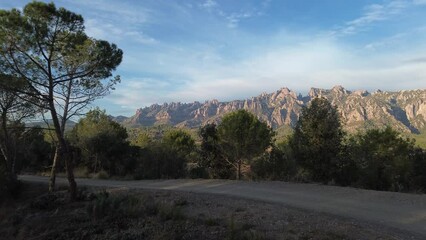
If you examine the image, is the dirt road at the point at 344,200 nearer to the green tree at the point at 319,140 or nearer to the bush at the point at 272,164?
the green tree at the point at 319,140

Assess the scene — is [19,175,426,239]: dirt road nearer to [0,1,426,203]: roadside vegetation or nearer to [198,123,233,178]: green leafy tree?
[0,1,426,203]: roadside vegetation

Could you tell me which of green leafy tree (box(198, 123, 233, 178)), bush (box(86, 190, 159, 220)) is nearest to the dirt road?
bush (box(86, 190, 159, 220))

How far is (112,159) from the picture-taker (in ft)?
103

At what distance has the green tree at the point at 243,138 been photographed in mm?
23203

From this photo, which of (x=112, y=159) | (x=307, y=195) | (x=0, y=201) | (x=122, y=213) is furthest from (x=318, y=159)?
(x=112, y=159)

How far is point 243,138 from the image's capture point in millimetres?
23312

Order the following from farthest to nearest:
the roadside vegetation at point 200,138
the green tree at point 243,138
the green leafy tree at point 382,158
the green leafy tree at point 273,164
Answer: the green tree at point 243,138 → the green leafy tree at point 273,164 → the green leafy tree at point 382,158 → the roadside vegetation at point 200,138

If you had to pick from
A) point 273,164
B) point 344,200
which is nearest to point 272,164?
point 273,164

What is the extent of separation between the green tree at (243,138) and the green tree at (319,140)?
4105mm

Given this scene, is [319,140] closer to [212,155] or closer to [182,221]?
[212,155]

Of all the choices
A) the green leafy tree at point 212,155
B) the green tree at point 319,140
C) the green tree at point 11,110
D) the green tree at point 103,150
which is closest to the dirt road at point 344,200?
the green tree at point 319,140

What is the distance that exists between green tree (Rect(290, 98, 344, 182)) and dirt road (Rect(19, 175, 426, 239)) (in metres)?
2.36

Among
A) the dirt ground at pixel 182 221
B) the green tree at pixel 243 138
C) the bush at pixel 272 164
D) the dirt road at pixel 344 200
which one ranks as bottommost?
the dirt ground at pixel 182 221

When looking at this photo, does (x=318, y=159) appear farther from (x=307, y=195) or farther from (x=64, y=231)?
(x=64, y=231)
